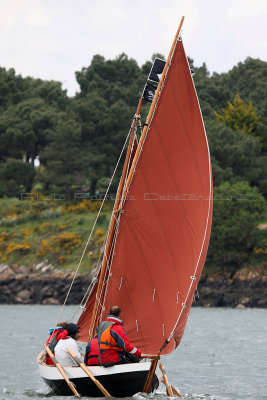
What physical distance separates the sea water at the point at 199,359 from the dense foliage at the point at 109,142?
67.0ft

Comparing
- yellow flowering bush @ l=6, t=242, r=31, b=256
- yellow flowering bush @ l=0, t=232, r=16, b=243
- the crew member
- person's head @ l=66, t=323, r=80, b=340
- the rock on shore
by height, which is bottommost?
the rock on shore

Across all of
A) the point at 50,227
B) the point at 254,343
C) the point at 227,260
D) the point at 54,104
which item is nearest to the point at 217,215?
the point at 227,260

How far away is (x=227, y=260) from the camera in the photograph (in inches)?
3438

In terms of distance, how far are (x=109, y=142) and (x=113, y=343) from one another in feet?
247

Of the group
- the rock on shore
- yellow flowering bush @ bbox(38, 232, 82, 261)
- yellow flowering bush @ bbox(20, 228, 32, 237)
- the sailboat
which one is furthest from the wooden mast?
yellow flowering bush @ bbox(20, 228, 32, 237)

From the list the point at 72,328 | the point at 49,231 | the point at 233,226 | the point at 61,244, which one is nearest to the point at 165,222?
the point at 72,328

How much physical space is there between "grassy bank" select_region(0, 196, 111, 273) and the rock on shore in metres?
1.40

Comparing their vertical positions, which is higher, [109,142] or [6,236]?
[109,142]

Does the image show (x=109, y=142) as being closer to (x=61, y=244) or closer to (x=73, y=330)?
(x=61, y=244)

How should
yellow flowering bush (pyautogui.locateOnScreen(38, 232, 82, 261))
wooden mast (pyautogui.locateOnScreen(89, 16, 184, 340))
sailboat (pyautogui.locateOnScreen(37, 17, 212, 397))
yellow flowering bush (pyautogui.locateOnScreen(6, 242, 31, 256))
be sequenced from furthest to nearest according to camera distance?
yellow flowering bush (pyautogui.locateOnScreen(6, 242, 31, 256)) < yellow flowering bush (pyautogui.locateOnScreen(38, 232, 82, 261)) < wooden mast (pyautogui.locateOnScreen(89, 16, 184, 340)) < sailboat (pyautogui.locateOnScreen(37, 17, 212, 397))

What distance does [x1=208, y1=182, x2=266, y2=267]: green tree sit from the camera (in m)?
87.2

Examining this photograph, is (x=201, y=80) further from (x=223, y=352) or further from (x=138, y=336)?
(x=138, y=336)

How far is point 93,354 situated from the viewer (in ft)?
79.7

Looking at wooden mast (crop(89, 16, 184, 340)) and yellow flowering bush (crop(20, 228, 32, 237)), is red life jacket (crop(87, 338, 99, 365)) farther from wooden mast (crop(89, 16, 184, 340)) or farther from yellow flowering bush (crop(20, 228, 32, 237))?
yellow flowering bush (crop(20, 228, 32, 237))
